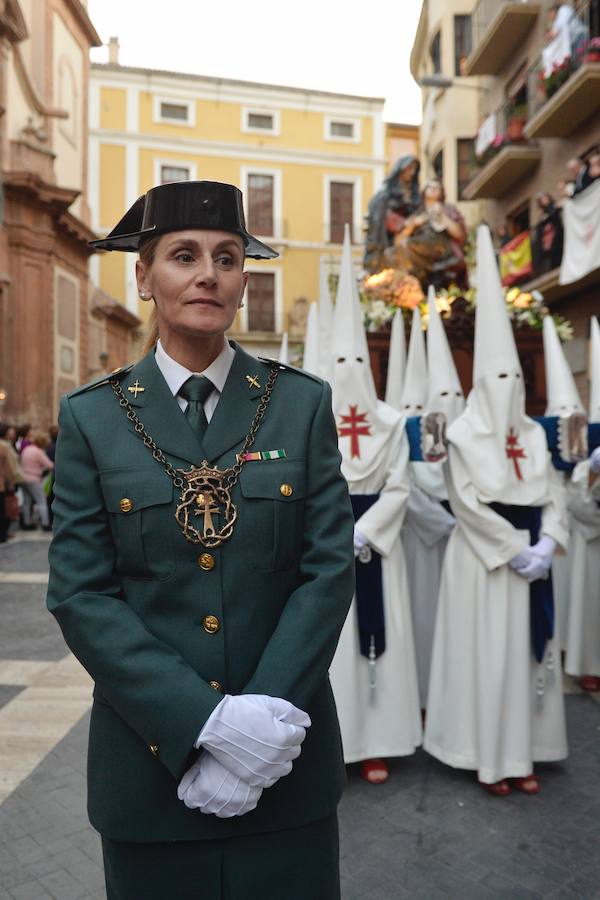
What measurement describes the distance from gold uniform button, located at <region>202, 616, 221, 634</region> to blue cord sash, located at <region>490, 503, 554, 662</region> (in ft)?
8.81

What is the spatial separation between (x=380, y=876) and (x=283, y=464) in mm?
2106

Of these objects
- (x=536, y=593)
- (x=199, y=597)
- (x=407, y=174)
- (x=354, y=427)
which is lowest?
(x=536, y=593)

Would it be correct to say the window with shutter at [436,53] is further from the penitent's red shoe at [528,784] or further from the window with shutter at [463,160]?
the penitent's red shoe at [528,784]

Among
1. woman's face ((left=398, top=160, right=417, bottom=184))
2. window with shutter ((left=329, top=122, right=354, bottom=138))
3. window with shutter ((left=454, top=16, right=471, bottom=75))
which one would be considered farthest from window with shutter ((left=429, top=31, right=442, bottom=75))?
woman's face ((left=398, top=160, right=417, bottom=184))

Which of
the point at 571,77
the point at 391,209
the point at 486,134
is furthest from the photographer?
the point at 486,134

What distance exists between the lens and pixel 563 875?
2982 millimetres

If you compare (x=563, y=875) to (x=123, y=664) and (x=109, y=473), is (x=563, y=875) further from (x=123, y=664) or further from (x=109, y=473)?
(x=109, y=473)

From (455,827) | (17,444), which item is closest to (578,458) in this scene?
(455,827)

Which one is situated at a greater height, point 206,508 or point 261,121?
point 261,121

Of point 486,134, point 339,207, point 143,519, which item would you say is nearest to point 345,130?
point 339,207

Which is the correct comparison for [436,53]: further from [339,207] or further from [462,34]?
[339,207]

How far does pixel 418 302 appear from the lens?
7.46 m

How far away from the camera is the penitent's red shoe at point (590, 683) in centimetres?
532

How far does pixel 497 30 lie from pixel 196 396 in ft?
59.8
